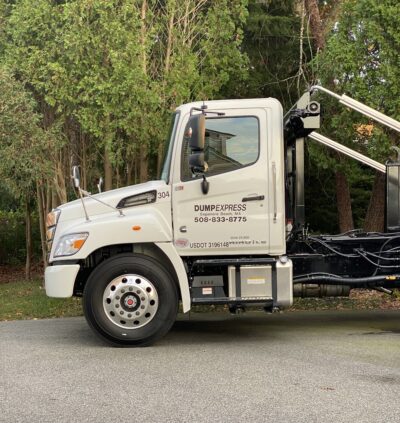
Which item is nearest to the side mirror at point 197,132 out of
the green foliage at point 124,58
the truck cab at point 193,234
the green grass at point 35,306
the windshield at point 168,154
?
the truck cab at point 193,234

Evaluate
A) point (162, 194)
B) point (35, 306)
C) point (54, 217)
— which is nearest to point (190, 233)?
point (162, 194)

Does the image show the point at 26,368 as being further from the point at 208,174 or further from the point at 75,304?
the point at 75,304

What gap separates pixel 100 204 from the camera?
7664mm

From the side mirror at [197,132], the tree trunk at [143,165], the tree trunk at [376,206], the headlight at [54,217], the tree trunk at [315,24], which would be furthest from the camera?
the tree trunk at [315,24]

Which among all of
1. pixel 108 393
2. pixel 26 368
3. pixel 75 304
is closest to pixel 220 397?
pixel 108 393

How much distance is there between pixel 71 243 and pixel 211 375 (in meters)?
2.42

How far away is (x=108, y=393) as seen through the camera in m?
5.50

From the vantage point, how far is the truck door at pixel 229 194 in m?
A: 7.47

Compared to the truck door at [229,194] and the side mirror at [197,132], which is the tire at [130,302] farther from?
the side mirror at [197,132]

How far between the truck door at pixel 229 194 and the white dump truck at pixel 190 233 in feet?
0.04

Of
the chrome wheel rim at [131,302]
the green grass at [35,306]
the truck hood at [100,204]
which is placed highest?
the truck hood at [100,204]

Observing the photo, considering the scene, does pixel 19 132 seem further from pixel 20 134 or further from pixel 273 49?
pixel 273 49

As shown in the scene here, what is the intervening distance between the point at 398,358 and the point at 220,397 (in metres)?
2.39

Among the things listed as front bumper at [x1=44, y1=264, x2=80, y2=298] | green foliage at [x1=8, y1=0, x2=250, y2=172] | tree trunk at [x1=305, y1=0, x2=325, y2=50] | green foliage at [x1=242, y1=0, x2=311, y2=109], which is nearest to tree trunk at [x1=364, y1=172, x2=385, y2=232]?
green foliage at [x1=242, y1=0, x2=311, y2=109]
